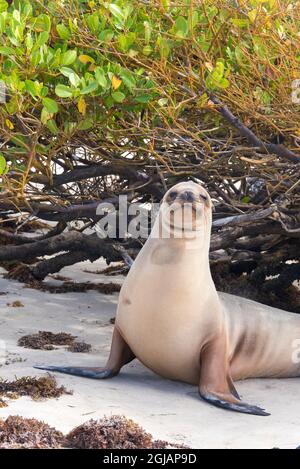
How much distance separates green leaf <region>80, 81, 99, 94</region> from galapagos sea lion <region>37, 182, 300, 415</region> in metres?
0.81

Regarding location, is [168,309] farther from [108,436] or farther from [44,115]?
[44,115]

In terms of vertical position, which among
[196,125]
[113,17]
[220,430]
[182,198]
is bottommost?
[220,430]

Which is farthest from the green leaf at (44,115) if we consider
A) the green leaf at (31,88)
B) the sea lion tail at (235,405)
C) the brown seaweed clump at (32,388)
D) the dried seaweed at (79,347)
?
the sea lion tail at (235,405)

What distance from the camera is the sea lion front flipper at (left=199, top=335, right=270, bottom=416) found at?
4984 millimetres

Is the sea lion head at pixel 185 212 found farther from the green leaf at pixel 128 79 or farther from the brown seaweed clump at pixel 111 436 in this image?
the brown seaweed clump at pixel 111 436

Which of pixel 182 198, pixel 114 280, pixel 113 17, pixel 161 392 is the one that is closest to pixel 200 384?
pixel 161 392

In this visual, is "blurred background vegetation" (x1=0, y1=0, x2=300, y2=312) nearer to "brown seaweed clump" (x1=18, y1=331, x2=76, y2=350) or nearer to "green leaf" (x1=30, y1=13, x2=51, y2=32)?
"green leaf" (x1=30, y1=13, x2=51, y2=32)

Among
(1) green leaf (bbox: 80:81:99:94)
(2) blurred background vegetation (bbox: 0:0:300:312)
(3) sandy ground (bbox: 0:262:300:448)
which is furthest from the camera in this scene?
(2) blurred background vegetation (bbox: 0:0:300:312)

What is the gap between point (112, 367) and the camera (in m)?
5.41

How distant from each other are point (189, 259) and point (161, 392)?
764mm

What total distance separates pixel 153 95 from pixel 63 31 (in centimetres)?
70

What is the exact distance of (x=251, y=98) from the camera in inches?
226

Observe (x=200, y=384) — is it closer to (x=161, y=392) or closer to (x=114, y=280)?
(x=161, y=392)

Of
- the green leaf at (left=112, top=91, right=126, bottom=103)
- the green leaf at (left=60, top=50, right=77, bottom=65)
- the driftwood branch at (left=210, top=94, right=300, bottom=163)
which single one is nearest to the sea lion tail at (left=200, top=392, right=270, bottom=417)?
the driftwood branch at (left=210, top=94, right=300, bottom=163)
